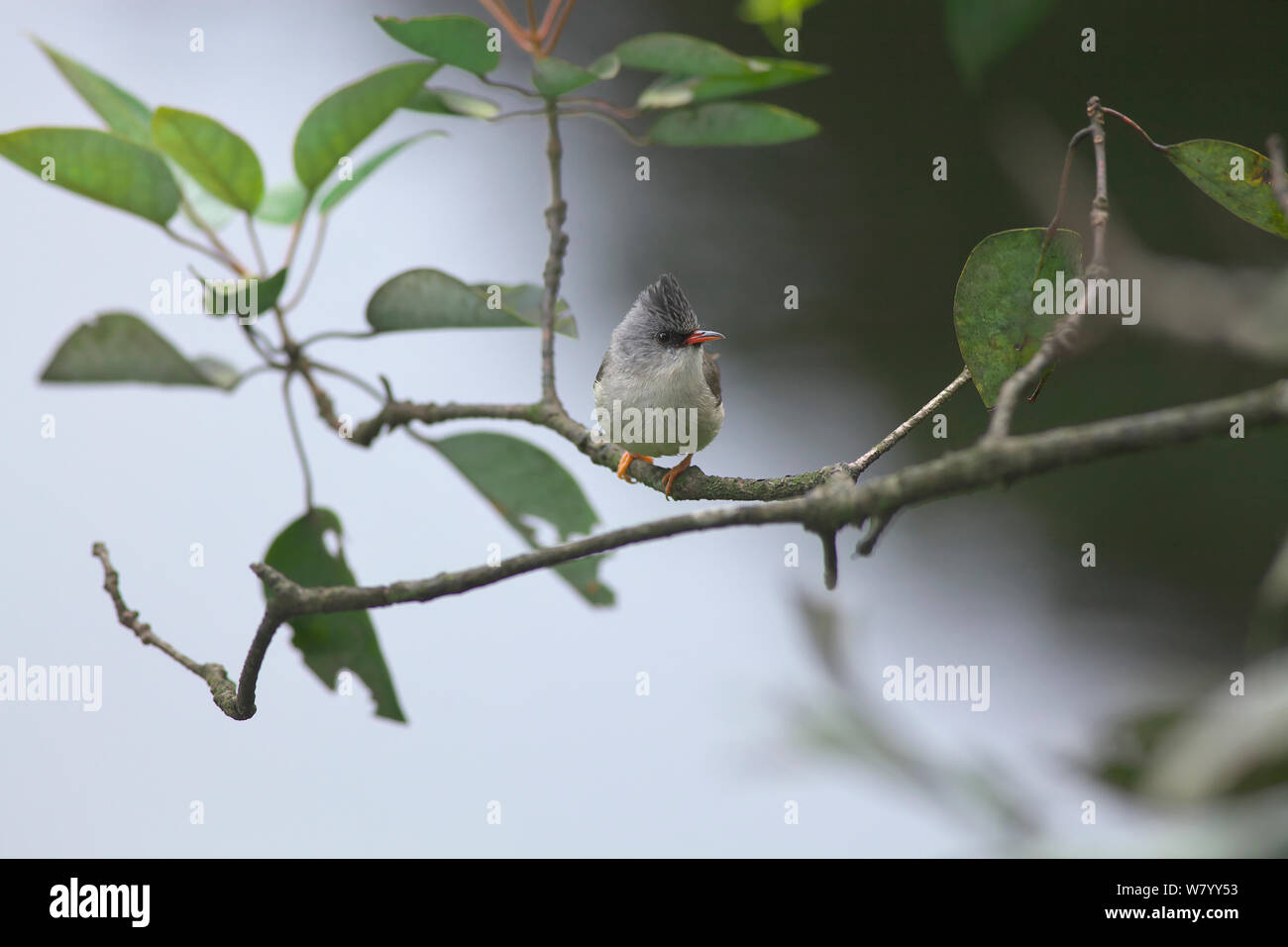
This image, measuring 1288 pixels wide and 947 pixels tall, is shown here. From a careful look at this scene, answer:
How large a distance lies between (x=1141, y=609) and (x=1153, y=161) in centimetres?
121

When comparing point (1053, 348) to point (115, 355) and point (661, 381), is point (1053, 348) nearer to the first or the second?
point (115, 355)

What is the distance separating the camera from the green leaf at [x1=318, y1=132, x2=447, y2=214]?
145 cm

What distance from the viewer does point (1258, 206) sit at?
0.85m

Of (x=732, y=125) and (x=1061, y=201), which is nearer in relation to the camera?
(x=1061, y=201)

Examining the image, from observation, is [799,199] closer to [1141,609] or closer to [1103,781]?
[1141,609]

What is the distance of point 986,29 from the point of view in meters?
0.34

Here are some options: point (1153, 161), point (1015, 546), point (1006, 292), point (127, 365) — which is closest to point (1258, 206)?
point (1006, 292)

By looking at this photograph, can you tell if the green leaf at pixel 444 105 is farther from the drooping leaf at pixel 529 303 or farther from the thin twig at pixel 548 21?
the drooping leaf at pixel 529 303

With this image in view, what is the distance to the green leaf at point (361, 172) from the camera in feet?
4.74

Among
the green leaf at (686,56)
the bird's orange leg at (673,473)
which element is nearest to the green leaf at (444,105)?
the green leaf at (686,56)

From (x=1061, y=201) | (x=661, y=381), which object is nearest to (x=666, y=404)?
(x=661, y=381)

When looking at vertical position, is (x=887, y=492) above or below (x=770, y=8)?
below

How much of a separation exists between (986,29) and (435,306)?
1.12 metres

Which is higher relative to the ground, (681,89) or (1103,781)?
(681,89)
